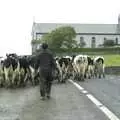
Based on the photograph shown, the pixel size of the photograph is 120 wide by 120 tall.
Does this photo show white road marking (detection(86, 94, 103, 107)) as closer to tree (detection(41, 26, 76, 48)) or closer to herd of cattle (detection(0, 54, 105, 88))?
herd of cattle (detection(0, 54, 105, 88))

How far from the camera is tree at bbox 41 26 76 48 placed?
5320 inches

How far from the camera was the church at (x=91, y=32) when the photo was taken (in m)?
177

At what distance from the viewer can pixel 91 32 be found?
18375 cm

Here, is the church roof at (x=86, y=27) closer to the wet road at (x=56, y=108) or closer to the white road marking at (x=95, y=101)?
the white road marking at (x=95, y=101)

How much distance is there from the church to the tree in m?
31.9

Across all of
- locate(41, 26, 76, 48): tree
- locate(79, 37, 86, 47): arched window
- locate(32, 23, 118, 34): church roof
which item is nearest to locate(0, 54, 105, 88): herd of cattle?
locate(41, 26, 76, 48): tree

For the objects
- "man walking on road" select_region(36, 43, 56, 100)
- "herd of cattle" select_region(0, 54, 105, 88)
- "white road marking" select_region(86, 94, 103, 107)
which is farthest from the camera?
"herd of cattle" select_region(0, 54, 105, 88)

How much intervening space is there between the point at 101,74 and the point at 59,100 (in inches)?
994

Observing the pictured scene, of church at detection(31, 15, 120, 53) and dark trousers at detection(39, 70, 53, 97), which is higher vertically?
church at detection(31, 15, 120, 53)

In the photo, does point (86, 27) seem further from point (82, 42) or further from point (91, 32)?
point (82, 42)

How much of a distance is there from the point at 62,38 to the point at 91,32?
152ft

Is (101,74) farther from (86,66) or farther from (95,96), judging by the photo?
(95,96)

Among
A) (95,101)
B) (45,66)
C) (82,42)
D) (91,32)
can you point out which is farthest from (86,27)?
(95,101)

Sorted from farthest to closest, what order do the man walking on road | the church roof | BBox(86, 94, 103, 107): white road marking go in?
the church roof, the man walking on road, BBox(86, 94, 103, 107): white road marking
